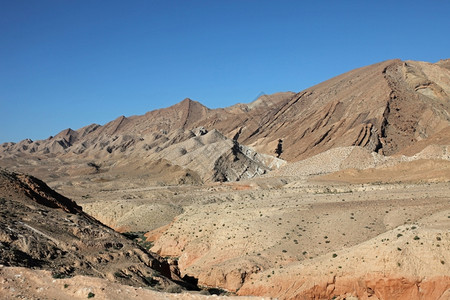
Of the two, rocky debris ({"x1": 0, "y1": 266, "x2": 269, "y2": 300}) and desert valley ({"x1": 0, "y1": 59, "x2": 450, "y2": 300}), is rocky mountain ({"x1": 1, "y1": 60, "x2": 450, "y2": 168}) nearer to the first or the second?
desert valley ({"x1": 0, "y1": 59, "x2": 450, "y2": 300})

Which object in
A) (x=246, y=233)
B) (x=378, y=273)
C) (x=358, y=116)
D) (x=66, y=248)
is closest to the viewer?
(x=66, y=248)

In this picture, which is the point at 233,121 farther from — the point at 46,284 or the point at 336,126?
the point at 46,284

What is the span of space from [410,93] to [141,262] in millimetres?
79842

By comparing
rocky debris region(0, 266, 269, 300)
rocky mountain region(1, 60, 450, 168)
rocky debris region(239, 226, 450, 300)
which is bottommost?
rocky debris region(239, 226, 450, 300)

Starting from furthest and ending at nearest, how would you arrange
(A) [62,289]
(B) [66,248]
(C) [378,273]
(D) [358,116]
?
(D) [358,116] → (C) [378,273] → (B) [66,248] → (A) [62,289]

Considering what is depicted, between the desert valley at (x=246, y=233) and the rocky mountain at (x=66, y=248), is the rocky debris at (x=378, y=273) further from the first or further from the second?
the rocky mountain at (x=66, y=248)

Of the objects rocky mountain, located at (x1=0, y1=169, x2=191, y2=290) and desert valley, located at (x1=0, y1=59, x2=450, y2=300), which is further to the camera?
desert valley, located at (x1=0, y1=59, x2=450, y2=300)

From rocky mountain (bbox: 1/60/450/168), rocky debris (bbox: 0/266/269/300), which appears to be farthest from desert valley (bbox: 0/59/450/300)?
rocky mountain (bbox: 1/60/450/168)

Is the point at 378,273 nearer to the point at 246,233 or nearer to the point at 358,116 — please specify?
the point at 246,233

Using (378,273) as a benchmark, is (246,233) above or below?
above

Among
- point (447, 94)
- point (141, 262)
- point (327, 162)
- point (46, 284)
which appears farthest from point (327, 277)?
point (447, 94)

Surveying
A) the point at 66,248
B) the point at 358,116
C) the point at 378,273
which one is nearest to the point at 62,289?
the point at 66,248

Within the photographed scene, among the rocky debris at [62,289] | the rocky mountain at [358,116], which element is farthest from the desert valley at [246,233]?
the rocky mountain at [358,116]

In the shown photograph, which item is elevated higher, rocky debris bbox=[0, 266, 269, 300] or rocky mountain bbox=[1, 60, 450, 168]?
rocky mountain bbox=[1, 60, 450, 168]
